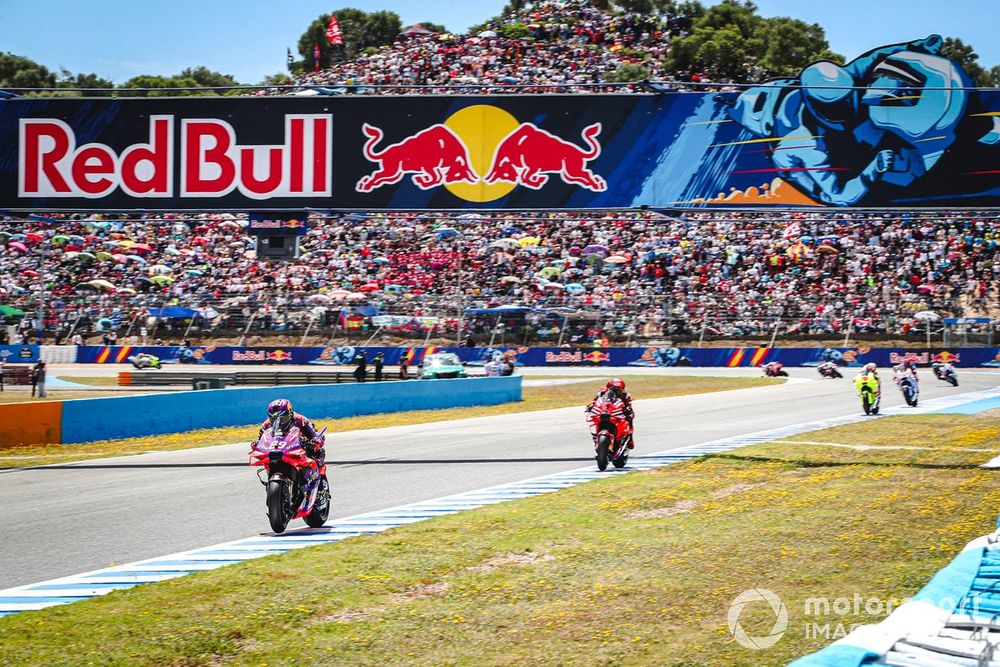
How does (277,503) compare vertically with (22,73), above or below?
below

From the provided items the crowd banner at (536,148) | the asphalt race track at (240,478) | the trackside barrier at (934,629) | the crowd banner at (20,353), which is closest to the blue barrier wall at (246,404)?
the asphalt race track at (240,478)

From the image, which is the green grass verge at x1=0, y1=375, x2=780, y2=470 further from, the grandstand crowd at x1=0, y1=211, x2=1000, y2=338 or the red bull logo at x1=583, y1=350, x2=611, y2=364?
the grandstand crowd at x1=0, y1=211, x2=1000, y2=338

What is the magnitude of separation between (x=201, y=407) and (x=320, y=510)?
1555 cm

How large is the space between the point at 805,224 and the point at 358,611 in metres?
50.1

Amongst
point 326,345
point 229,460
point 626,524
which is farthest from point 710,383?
point 626,524

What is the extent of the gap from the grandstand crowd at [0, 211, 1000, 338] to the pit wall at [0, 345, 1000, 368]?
112cm

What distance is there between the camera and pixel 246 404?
28250 millimetres

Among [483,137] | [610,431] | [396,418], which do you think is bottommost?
[396,418]

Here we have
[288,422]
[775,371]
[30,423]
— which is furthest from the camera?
[775,371]

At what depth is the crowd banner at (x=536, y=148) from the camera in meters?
35.7

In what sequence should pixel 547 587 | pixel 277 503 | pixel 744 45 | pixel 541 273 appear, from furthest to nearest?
pixel 744 45 → pixel 541 273 → pixel 277 503 → pixel 547 587

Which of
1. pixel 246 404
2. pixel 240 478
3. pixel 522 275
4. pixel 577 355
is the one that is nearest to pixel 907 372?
pixel 246 404

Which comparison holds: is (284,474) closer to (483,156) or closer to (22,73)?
(483,156)

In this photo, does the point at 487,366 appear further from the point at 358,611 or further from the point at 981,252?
the point at 358,611
